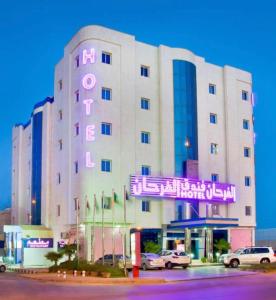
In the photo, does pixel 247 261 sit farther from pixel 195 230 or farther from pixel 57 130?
pixel 57 130

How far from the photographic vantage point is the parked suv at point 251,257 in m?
44.6

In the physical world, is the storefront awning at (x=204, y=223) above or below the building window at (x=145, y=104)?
below

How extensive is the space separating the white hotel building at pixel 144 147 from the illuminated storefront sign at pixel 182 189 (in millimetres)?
104

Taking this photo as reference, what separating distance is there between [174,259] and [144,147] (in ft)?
47.1

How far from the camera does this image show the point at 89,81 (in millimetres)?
53375

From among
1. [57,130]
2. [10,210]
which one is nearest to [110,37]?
[57,130]

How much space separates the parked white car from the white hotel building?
6829 millimetres

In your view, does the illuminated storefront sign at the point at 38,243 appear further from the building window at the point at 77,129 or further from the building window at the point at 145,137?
the building window at the point at 145,137

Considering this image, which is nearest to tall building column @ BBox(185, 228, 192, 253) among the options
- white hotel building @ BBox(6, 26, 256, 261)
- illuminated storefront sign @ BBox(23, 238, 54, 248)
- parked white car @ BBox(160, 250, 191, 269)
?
white hotel building @ BBox(6, 26, 256, 261)

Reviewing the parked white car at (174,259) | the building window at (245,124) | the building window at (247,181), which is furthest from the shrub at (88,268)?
the building window at (245,124)

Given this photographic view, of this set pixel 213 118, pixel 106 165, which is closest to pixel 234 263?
pixel 106 165

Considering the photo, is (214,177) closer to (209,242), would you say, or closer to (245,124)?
(209,242)

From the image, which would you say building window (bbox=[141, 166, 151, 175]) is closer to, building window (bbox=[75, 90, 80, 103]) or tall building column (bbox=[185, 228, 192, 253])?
tall building column (bbox=[185, 228, 192, 253])

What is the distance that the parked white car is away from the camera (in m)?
44.8
